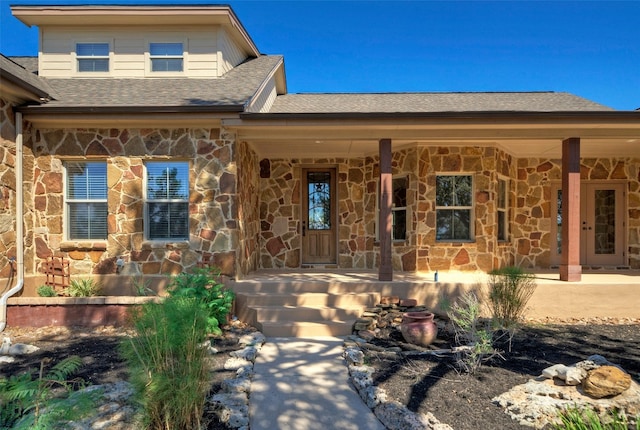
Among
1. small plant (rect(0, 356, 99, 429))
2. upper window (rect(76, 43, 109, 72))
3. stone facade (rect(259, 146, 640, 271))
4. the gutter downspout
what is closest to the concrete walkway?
small plant (rect(0, 356, 99, 429))

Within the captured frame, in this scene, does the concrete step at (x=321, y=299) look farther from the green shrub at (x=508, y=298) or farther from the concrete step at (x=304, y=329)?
the green shrub at (x=508, y=298)

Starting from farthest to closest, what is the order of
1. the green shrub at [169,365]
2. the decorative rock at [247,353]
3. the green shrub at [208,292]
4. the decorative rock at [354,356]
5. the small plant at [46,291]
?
the small plant at [46,291] → the green shrub at [208,292] → the decorative rock at [247,353] → the decorative rock at [354,356] → the green shrub at [169,365]

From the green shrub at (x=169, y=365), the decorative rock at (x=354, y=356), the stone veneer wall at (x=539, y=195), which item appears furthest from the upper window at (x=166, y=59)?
the stone veneer wall at (x=539, y=195)

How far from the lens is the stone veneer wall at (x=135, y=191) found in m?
6.64

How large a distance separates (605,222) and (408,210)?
5245 millimetres

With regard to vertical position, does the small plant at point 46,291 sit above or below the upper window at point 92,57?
below

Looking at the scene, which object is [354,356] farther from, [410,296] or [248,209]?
[248,209]

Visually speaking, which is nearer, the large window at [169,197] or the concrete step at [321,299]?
the concrete step at [321,299]

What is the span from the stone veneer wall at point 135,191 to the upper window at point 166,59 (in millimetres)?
2511

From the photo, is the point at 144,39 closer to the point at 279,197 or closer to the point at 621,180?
the point at 279,197

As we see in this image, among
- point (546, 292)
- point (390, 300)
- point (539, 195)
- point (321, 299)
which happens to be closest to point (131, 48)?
point (321, 299)

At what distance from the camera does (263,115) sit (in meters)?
6.32

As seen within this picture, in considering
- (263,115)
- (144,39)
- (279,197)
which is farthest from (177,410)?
(144,39)

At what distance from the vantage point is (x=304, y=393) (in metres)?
3.61
